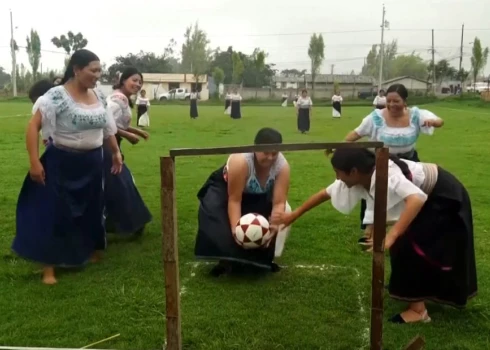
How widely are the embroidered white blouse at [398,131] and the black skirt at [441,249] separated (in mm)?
1886

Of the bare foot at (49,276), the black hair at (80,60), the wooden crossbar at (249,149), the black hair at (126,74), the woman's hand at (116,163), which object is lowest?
the bare foot at (49,276)

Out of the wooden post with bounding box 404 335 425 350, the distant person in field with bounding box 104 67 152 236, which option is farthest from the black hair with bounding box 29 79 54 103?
the wooden post with bounding box 404 335 425 350

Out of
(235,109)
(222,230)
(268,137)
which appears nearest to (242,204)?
(222,230)

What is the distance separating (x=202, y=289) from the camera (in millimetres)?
5219

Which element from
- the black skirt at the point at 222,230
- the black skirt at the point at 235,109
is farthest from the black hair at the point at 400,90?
the black skirt at the point at 235,109

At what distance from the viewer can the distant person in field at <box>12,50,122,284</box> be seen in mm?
5258

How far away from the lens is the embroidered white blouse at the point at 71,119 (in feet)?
17.1

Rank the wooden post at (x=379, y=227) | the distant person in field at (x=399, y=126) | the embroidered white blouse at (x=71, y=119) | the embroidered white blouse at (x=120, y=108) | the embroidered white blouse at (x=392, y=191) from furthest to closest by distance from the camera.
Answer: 1. the embroidered white blouse at (x=120, y=108)
2. the distant person in field at (x=399, y=126)
3. the embroidered white blouse at (x=71, y=119)
4. the embroidered white blouse at (x=392, y=191)
5. the wooden post at (x=379, y=227)

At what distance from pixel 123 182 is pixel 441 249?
10.8 feet

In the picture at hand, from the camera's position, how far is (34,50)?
7681cm

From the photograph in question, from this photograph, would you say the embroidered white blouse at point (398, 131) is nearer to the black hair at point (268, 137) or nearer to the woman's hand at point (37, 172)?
the black hair at point (268, 137)

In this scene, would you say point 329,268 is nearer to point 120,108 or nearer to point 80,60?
point 120,108

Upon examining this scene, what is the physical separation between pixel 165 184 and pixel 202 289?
2005 mm

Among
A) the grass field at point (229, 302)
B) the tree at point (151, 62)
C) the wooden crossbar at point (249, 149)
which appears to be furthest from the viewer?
the tree at point (151, 62)
